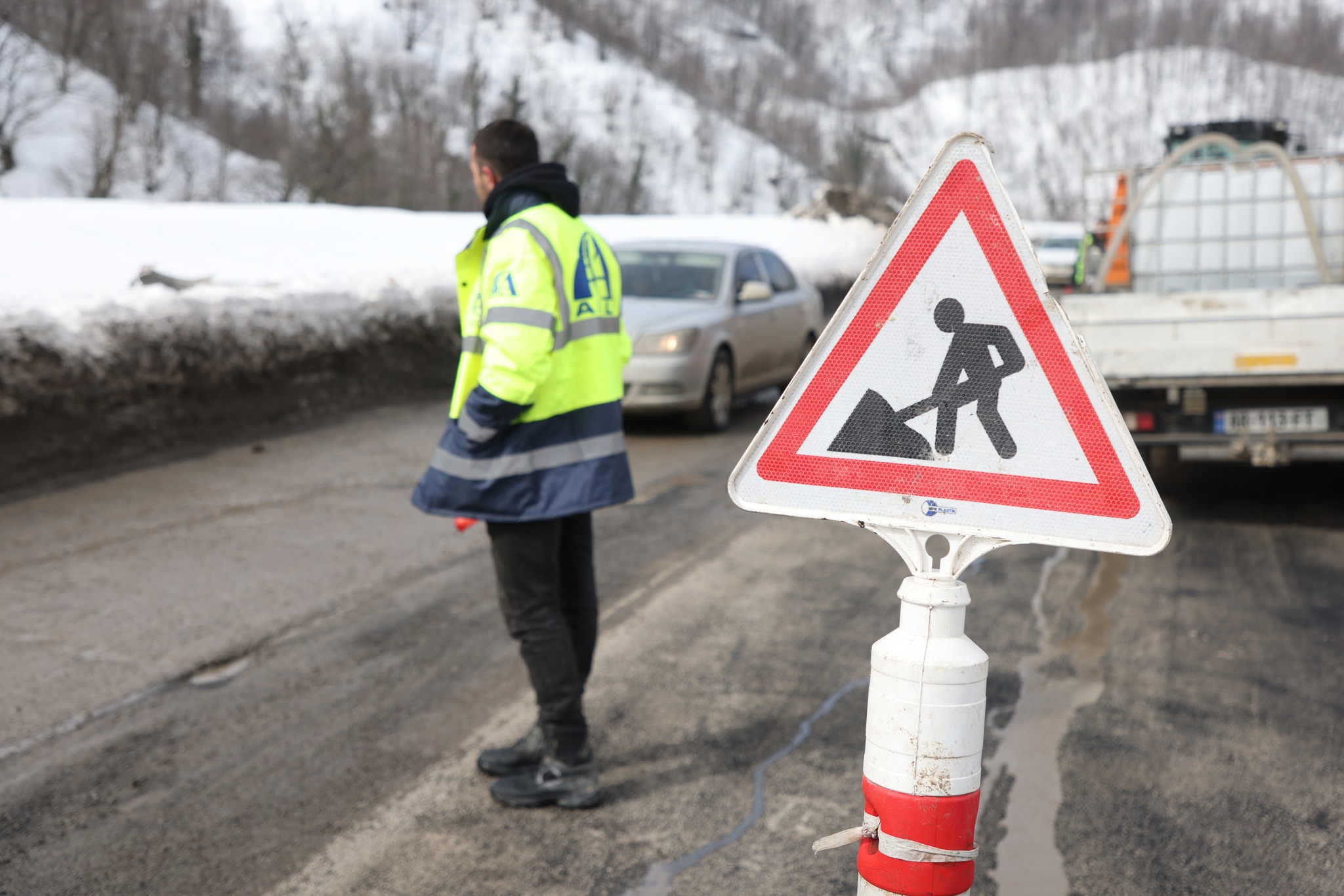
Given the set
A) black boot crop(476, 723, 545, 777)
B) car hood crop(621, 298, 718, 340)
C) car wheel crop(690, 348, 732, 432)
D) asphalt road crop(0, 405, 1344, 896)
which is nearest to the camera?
asphalt road crop(0, 405, 1344, 896)

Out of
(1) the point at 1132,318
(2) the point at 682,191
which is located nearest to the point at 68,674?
(1) the point at 1132,318

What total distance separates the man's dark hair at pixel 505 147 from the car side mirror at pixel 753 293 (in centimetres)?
696

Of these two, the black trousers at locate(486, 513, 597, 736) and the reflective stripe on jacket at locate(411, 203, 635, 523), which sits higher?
the reflective stripe on jacket at locate(411, 203, 635, 523)

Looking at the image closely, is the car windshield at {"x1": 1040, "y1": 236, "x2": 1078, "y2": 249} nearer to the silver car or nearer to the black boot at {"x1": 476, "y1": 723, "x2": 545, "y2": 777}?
the silver car

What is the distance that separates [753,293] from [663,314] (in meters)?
0.94

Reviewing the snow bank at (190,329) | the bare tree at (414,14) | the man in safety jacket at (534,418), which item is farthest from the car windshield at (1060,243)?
the bare tree at (414,14)

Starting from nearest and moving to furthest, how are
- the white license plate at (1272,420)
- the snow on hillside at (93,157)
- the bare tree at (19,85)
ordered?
the white license plate at (1272,420) → the bare tree at (19,85) → the snow on hillside at (93,157)

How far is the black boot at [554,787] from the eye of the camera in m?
3.21

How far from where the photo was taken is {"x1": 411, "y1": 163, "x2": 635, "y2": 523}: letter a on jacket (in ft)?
9.92

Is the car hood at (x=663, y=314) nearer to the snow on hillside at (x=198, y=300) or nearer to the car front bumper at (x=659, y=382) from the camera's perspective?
the car front bumper at (x=659, y=382)

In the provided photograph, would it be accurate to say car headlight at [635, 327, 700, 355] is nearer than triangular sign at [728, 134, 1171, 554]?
No

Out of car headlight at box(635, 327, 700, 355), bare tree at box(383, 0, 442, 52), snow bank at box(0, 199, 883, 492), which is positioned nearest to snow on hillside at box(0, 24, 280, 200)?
snow bank at box(0, 199, 883, 492)

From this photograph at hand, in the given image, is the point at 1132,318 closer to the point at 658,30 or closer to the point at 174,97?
the point at 174,97

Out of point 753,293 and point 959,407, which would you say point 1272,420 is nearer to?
point 753,293
